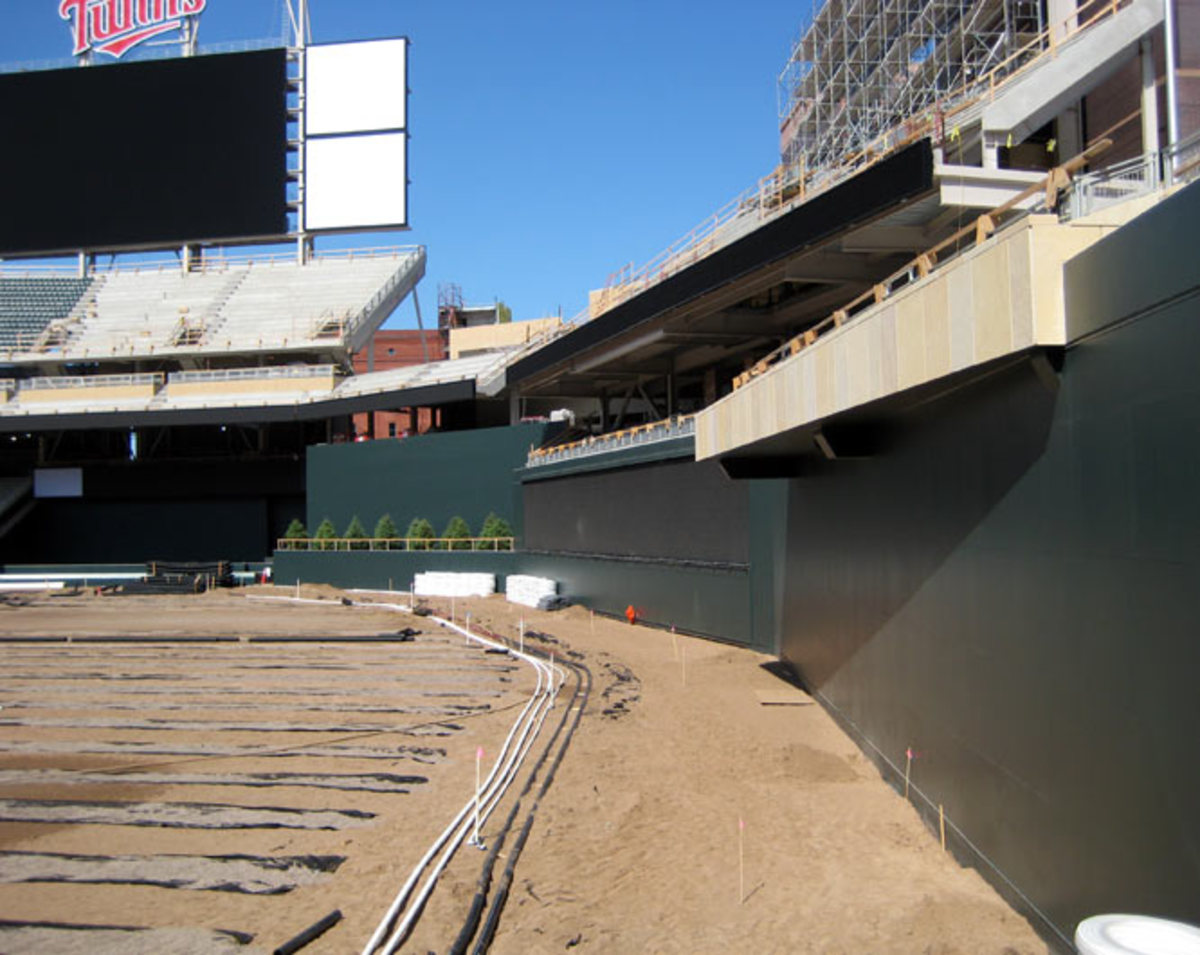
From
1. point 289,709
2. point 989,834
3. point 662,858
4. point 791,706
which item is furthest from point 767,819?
point 289,709

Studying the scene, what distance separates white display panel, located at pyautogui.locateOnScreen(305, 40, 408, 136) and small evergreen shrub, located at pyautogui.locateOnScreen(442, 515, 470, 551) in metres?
30.4

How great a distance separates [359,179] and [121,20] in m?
20.9

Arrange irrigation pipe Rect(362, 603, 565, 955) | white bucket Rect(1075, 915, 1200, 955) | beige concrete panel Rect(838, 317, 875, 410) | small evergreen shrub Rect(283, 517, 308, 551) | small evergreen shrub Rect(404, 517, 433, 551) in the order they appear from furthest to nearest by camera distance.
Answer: small evergreen shrub Rect(283, 517, 308, 551) → small evergreen shrub Rect(404, 517, 433, 551) → beige concrete panel Rect(838, 317, 875, 410) → irrigation pipe Rect(362, 603, 565, 955) → white bucket Rect(1075, 915, 1200, 955)

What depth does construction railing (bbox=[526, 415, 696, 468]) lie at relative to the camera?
27.7 meters

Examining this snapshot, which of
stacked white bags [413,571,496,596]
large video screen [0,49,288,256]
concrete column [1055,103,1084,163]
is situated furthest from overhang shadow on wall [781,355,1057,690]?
large video screen [0,49,288,256]

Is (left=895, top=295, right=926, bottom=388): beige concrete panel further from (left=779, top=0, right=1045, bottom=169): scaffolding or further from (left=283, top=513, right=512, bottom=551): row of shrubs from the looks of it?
(left=283, top=513, right=512, bottom=551): row of shrubs

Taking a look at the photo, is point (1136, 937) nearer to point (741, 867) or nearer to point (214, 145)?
point (741, 867)

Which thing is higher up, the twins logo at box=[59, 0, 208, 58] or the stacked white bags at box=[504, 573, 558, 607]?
the twins logo at box=[59, 0, 208, 58]

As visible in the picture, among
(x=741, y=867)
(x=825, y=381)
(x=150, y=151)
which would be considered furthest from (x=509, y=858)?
(x=150, y=151)

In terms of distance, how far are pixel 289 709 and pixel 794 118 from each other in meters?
47.8

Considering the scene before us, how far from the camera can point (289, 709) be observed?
18.5 meters

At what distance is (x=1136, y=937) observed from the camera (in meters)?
4.81

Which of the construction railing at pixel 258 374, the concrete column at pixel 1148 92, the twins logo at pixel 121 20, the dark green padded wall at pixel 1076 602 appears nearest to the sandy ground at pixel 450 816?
the dark green padded wall at pixel 1076 602

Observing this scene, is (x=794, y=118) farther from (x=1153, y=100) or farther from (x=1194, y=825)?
(x=1194, y=825)
